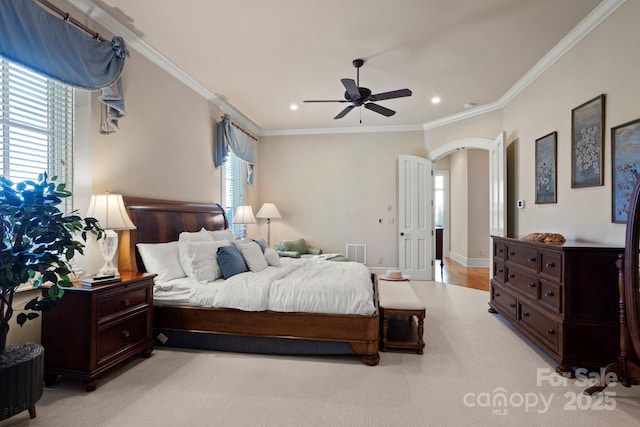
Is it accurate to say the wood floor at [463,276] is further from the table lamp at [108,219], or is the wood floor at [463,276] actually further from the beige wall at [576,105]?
the table lamp at [108,219]

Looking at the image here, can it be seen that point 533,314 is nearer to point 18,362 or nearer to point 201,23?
point 18,362

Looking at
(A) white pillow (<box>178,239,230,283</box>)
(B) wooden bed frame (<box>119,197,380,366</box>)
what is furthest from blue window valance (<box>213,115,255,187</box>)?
(A) white pillow (<box>178,239,230,283</box>)

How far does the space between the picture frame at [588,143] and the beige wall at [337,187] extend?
3.23 meters

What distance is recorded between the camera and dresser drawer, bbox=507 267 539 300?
2986 millimetres

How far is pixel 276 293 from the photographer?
9.27 feet

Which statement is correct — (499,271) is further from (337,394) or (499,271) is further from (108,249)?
(108,249)

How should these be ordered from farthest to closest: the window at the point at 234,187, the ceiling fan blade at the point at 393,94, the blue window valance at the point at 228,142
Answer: the window at the point at 234,187 < the blue window valance at the point at 228,142 < the ceiling fan blade at the point at 393,94

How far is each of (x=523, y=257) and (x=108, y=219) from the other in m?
3.81

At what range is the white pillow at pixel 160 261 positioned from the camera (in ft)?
10.1

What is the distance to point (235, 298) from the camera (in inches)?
112

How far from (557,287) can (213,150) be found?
442cm

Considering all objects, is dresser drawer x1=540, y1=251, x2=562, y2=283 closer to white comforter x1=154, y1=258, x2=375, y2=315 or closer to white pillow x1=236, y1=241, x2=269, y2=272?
white comforter x1=154, y1=258, x2=375, y2=315

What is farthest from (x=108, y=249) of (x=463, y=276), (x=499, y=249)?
(x=463, y=276)

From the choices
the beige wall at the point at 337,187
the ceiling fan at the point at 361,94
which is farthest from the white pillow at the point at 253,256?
the beige wall at the point at 337,187
